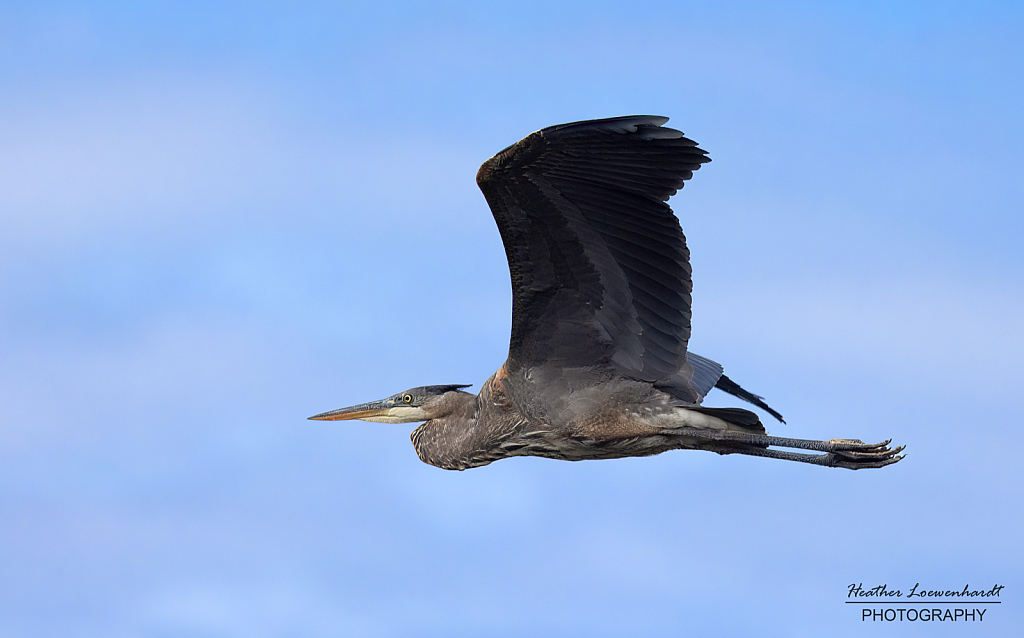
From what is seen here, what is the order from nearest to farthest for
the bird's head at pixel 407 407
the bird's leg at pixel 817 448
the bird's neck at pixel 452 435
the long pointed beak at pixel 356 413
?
1. the bird's leg at pixel 817 448
2. the bird's neck at pixel 452 435
3. the bird's head at pixel 407 407
4. the long pointed beak at pixel 356 413

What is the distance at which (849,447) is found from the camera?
10.1m

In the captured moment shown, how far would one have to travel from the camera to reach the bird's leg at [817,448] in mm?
10078

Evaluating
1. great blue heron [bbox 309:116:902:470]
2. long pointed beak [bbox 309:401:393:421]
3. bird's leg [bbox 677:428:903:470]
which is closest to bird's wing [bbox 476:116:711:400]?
great blue heron [bbox 309:116:902:470]

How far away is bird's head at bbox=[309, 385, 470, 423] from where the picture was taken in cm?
1170

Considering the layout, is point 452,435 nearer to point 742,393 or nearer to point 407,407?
point 407,407

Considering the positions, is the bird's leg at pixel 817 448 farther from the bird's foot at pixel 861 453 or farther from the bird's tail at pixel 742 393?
the bird's tail at pixel 742 393

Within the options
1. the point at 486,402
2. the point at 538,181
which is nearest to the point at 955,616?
the point at 486,402

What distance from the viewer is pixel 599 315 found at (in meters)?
10.4

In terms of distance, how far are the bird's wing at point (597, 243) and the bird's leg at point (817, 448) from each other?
2.44ft

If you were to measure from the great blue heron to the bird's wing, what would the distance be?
1 cm

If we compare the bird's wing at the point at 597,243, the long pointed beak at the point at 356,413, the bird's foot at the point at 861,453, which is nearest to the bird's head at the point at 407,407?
the long pointed beak at the point at 356,413

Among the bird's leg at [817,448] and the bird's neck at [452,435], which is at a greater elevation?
the bird's neck at [452,435]

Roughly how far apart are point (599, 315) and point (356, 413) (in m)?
3.19

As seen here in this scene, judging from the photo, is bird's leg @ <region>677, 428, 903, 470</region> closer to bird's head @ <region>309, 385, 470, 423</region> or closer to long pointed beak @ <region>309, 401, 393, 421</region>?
bird's head @ <region>309, 385, 470, 423</region>
